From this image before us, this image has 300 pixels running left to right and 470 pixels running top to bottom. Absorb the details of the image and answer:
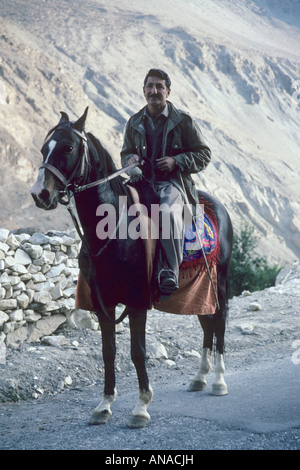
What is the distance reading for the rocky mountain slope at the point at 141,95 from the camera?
34.8m

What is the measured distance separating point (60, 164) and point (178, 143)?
1.35 metres

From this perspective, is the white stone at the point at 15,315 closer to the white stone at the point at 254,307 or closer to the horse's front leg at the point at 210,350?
the horse's front leg at the point at 210,350

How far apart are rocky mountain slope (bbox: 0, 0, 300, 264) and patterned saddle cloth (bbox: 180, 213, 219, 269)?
2495cm

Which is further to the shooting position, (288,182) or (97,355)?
(288,182)

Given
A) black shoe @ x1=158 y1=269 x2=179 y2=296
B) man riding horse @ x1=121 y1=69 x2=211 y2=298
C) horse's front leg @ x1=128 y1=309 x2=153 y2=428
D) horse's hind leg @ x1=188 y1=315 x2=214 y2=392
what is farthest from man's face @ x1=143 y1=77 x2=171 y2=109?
horse's hind leg @ x1=188 y1=315 x2=214 y2=392

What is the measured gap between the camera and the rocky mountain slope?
34781 millimetres

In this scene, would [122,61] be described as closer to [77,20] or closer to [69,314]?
[77,20]

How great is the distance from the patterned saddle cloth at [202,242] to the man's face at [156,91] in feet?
3.91

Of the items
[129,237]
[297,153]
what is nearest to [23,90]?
[297,153]

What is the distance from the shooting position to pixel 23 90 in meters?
36.8

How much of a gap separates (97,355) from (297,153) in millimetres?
47258

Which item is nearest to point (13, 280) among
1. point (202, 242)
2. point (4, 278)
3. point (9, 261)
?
point (4, 278)

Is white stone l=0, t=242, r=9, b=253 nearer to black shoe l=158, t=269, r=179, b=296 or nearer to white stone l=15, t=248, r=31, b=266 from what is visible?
white stone l=15, t=248, r=31, b=266

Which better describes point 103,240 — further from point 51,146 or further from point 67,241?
point 67,241
